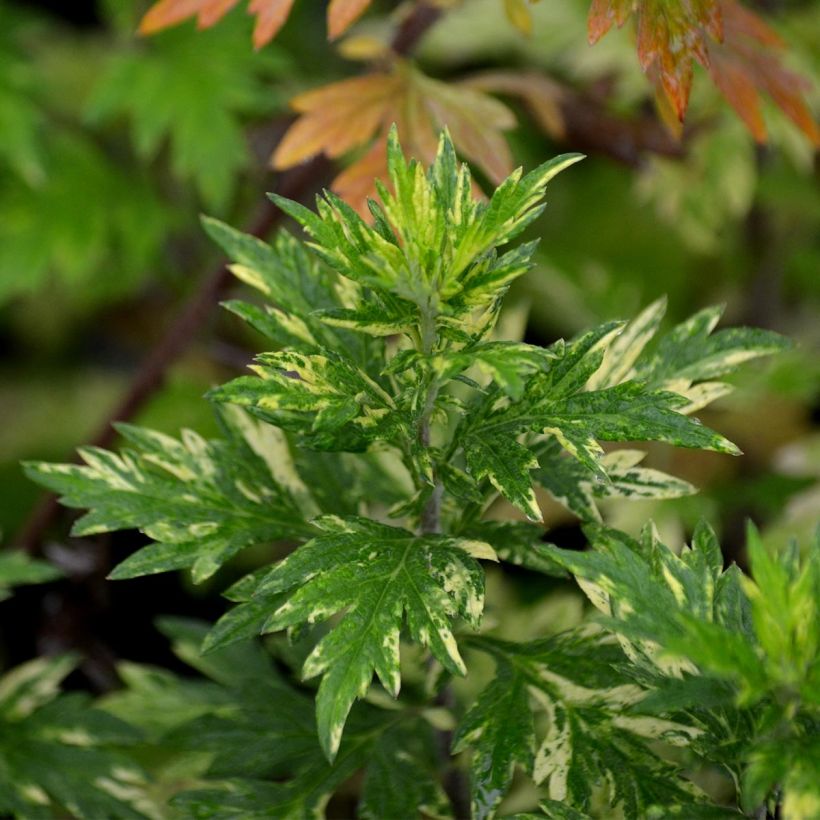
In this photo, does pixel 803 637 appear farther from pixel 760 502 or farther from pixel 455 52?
pixel 455 52

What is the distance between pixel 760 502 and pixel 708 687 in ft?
3.46

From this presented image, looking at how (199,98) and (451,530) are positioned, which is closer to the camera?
(451,530)

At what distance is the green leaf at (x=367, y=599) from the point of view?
31.6 inches

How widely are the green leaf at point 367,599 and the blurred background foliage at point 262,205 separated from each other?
0.39 m

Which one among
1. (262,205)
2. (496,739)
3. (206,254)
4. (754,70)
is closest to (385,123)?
(262,205)

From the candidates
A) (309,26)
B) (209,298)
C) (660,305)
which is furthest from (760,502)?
(309,26)

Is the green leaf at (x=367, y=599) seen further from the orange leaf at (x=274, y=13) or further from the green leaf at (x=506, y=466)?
the orange leaf at (x=274, y=13)

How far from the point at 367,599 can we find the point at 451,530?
0.21 meters

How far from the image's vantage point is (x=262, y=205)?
164 cm

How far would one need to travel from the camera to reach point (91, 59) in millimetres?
2393

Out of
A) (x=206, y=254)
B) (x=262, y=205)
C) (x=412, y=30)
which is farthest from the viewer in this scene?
(x=206, y=254)

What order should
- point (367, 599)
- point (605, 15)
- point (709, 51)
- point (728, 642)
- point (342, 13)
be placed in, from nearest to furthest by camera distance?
point (728, 642) → point (367, 599) → point (605, 15) → point (342, 13) → point (709, 51)

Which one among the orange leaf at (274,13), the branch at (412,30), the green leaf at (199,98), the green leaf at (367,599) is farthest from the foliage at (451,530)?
the green leaf at (199,98)

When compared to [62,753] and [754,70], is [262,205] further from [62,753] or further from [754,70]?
[62,753]
